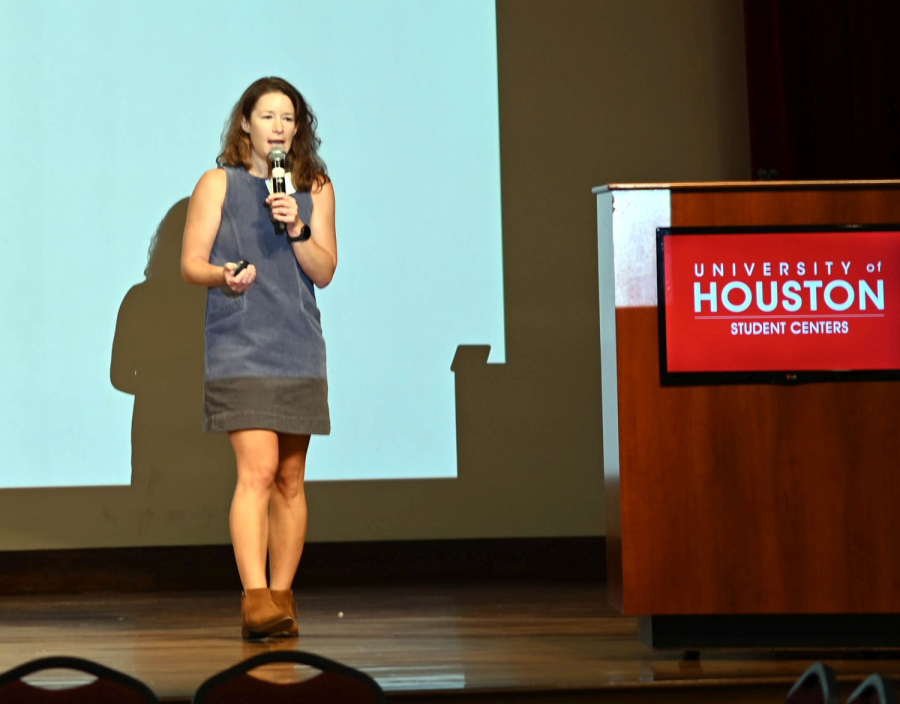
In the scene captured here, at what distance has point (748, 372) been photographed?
114 inches

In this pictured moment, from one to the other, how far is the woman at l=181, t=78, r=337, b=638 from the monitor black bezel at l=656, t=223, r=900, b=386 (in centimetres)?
91

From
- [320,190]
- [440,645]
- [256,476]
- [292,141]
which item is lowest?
[440,645]

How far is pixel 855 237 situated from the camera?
2.90m

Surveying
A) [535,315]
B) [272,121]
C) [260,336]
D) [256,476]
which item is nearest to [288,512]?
[256,476]

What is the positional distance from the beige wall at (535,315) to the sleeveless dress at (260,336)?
1.20 m

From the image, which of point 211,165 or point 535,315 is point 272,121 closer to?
point 211,165

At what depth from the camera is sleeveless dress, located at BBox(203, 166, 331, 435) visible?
3.34 metres

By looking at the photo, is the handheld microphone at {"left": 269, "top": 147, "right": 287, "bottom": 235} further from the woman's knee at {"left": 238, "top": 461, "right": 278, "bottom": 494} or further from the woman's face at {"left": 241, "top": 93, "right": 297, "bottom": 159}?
the woman's knee at {"left": 238, "top": 461, "right": 278, "bottom": 494}

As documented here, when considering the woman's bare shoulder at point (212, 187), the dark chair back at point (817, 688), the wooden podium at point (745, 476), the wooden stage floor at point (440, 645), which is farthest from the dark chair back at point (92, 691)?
the woman's bare shoulder at point (212, 187)

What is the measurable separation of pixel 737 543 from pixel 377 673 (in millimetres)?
831

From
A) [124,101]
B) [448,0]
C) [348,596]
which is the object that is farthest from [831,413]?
[124,101]

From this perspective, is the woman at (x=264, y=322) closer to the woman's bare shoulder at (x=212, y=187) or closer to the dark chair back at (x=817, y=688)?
the woman's bare shoulder at (x=212, y=187)

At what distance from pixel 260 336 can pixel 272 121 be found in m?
0.55

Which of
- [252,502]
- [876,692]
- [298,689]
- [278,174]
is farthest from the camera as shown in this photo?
[252,502]
